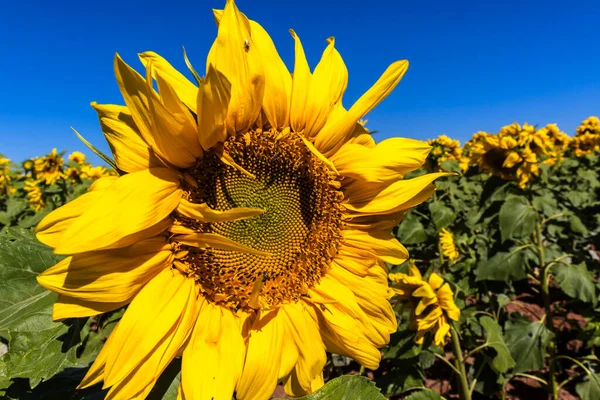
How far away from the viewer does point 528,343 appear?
464 cm

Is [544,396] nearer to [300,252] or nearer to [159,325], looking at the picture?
[300,252]

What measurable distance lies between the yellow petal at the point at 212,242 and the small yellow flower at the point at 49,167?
7.72m

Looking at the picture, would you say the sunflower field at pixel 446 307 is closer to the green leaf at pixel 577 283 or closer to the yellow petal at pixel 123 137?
the green leaf at pixel 577 283

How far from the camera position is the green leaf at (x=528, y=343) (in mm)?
4516

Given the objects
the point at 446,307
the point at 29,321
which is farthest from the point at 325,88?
the point at 446,307

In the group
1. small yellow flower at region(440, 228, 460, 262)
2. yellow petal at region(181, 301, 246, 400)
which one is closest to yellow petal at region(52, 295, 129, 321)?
yellow petal at region(181, 301, 246, 400)

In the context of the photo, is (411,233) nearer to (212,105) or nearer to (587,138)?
(212,105)

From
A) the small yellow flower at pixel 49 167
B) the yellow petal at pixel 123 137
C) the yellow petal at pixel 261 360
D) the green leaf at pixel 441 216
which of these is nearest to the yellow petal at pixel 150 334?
the yellow petal at pixel 261 360

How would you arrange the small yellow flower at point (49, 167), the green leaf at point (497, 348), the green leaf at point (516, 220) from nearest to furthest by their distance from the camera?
the green leaf at point (497, 348) < the green leaf at point (516, 220) < the small yellow flower at point (49, 167)

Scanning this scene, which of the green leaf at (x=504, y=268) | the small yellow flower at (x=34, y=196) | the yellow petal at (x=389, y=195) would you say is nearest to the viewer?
the yellow petal at (x=389, y=195)

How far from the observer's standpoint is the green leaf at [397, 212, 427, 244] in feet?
15.7

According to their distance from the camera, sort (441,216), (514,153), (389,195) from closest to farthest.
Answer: (389,195), (514,153), (441,216)

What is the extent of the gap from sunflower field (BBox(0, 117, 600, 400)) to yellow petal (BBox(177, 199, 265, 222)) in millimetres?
413

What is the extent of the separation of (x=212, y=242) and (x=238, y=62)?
532mm
